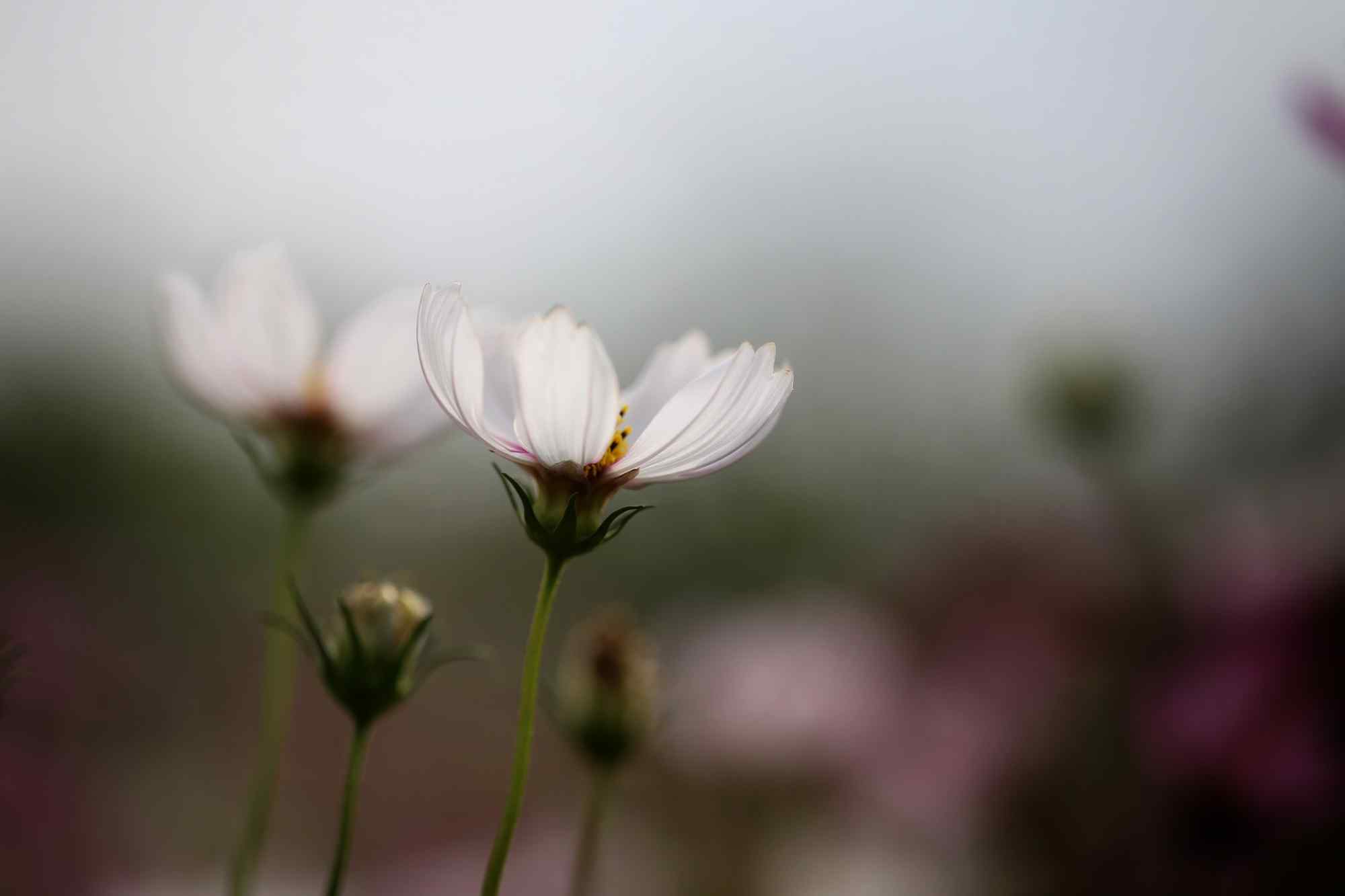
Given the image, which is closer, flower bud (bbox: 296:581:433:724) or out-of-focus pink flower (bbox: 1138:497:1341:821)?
flower bud (bbox: 296:581:433:724)

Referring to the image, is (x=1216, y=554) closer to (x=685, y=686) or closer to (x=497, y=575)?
(x=685, y=686)

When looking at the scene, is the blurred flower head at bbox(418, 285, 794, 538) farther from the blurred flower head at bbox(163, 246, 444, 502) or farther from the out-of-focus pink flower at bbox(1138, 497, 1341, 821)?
the out-of-focus pink flower at bbox(1138, 497, 1341, 821)

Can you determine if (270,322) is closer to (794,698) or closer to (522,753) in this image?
(522,753)

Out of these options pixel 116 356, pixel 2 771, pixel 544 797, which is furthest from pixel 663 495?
pixel 2 771

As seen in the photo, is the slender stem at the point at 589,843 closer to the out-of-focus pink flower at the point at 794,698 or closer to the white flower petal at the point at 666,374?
the white flower petal at the point at 666,374

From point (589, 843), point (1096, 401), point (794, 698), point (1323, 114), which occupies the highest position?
point (1096, 401)

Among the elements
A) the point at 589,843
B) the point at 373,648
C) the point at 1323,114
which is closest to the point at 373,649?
the point at 373,648

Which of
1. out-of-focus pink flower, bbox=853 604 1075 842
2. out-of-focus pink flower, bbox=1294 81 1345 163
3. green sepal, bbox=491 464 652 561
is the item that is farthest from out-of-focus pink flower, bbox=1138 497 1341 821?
green sepal, bbox=491 464 652 561
